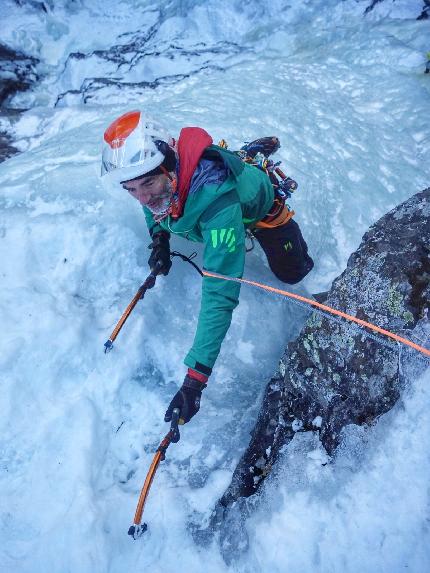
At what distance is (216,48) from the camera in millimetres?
6902

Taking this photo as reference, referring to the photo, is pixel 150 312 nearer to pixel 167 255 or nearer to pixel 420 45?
pixel 167 255

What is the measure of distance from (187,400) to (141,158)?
1.42 meters

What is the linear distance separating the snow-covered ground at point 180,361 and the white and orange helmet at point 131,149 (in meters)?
1.18

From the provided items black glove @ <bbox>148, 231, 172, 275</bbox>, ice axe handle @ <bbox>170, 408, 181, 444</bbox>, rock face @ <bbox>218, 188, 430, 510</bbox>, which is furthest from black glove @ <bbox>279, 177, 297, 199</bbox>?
ice axe handle @ <bbox>170, 408, 181, 444</bbox>

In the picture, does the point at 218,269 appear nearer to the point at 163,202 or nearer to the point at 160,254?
the point at 163,202

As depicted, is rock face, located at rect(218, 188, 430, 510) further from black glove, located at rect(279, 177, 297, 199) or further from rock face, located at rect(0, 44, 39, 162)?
rock face, located at rect(0, 44, 39, 162)

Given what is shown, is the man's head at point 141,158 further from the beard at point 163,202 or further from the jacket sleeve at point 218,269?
the jacket sleeve at point 218,269

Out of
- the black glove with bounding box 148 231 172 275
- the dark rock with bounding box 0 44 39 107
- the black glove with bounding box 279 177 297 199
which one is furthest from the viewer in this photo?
the dark rock with bounding box 0 44 39 107

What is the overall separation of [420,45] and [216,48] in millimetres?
3233

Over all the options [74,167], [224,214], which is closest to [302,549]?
[224,214]

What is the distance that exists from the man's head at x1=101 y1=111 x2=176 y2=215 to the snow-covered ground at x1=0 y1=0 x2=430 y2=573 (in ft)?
3.54

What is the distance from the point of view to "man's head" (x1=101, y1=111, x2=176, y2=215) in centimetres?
222

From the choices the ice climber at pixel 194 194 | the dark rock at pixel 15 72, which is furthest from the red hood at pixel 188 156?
the dark rock at pixel 15 72

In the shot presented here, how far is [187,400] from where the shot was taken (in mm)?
2369
